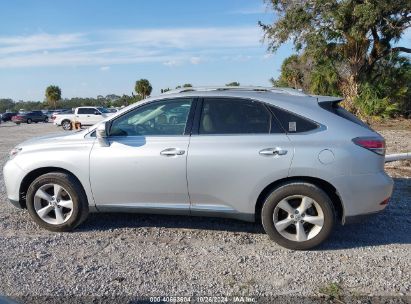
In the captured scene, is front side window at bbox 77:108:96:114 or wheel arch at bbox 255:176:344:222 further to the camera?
front side window at bbox 77:108:96:114

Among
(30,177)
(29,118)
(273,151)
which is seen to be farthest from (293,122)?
(29,118)

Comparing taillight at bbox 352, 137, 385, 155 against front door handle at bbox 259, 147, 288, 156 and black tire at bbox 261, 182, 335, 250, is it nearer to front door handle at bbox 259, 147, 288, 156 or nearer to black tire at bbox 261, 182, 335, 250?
black tire at bbox 261, 182, 335, 250

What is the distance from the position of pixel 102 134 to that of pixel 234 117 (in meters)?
1.53

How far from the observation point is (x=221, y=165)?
181 inches

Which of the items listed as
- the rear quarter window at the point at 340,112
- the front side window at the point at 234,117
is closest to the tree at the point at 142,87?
the front side window at the point at 234,117

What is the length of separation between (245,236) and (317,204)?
997mm

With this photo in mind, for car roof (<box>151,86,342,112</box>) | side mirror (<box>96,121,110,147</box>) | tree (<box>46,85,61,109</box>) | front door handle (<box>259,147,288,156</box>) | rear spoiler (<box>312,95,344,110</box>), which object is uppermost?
tree (<box>46,85,61,109</box>)

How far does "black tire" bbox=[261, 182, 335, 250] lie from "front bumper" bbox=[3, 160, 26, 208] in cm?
298

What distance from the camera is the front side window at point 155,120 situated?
16.0ft

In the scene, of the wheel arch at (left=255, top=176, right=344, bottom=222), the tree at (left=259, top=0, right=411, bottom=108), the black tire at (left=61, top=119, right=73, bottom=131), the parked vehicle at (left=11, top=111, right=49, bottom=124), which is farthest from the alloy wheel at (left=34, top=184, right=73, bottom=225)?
the parked vehicle at (left=11, top=111, right=49, bottom=124)

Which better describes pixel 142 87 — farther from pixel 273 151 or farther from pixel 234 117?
pixel 273 151

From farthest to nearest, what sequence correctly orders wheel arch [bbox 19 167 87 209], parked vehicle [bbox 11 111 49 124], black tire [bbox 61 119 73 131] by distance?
parked vehicle [bbox 11 111 49 124]
black tire [bbox 61 119 73 131]
wheel arch [bbox 19 167 87 209]

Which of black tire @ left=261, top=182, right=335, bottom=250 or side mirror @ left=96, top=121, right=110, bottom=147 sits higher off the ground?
side mirror @ left=96, top=121, right=110, bottom=147

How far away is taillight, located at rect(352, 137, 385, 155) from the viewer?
4.43 m
